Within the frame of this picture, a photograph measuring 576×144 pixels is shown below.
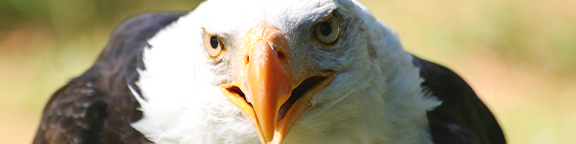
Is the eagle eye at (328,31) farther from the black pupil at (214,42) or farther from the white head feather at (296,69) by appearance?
the black pupil at (214,42)

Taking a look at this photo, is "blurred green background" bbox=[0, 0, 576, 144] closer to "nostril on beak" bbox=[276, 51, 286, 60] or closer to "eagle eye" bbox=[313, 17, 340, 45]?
"eagle eye" bbox=[313, 17, 340, 45]

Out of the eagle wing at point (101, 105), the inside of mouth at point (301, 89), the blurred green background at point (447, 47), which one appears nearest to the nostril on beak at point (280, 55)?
the inside of mouth at point (301, 89)

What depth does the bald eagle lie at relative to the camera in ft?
6.98

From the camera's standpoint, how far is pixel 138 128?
2844mm

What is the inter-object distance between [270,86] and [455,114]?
63.6 inches

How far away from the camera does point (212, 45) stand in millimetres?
2326

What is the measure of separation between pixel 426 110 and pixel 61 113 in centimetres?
210

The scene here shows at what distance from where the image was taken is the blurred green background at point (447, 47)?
6664mm

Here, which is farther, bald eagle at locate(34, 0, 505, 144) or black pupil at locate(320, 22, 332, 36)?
black pupil at locate(320, 22, 332, 36)

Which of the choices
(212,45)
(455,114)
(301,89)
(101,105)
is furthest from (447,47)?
(212,45)

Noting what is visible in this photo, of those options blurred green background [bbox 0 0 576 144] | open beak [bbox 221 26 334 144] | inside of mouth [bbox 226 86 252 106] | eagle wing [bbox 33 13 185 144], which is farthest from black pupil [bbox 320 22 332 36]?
blurred green background [bbox 0 0 576 144]

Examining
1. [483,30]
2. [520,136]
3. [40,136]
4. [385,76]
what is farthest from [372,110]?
[483,30]

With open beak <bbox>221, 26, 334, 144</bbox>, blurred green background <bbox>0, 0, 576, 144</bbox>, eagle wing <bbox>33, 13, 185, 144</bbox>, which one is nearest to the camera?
open beak <bbox>221, 26, 334, 144</bbox>

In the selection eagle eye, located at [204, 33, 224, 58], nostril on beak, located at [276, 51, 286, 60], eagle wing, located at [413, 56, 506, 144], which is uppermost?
eagle eye, located at [204, 33, 224, 58]
